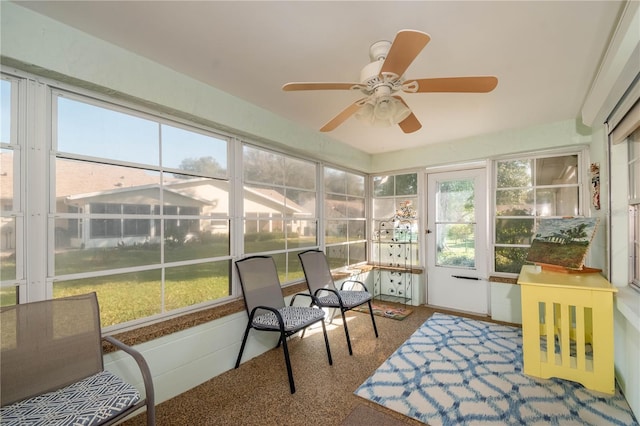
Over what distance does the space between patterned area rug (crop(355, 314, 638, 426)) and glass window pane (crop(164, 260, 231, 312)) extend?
4.73 feet

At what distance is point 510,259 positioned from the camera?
141 inches

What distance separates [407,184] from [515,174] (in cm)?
140

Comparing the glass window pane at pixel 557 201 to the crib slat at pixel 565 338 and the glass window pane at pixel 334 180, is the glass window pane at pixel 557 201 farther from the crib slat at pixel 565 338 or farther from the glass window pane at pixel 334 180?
the glass window pane at pixel 334 180

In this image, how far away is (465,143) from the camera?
→ 3805 millimetres

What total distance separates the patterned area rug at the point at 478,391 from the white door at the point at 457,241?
1068 millimetres

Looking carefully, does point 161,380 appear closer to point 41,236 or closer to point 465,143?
point 41,236

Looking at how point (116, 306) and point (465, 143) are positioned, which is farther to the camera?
point (465, 143)

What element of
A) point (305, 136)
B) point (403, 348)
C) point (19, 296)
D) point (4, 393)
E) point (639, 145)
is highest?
point (305, 136)

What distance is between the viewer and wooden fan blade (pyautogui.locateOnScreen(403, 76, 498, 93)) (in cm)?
141

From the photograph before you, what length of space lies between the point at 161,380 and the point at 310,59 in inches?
97.0

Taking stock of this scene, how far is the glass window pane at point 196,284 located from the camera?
225 cm

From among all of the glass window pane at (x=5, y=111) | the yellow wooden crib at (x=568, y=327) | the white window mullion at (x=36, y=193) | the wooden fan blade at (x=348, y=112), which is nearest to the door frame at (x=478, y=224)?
the yellow wooden crib at (x=568, y=327)

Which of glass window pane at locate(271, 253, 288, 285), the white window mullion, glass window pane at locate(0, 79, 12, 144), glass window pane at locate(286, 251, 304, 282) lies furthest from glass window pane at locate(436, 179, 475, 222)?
glass window pane at locate(0, 79, 12, 144)

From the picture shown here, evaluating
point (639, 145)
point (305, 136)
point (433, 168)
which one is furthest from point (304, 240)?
point (639, 145)
